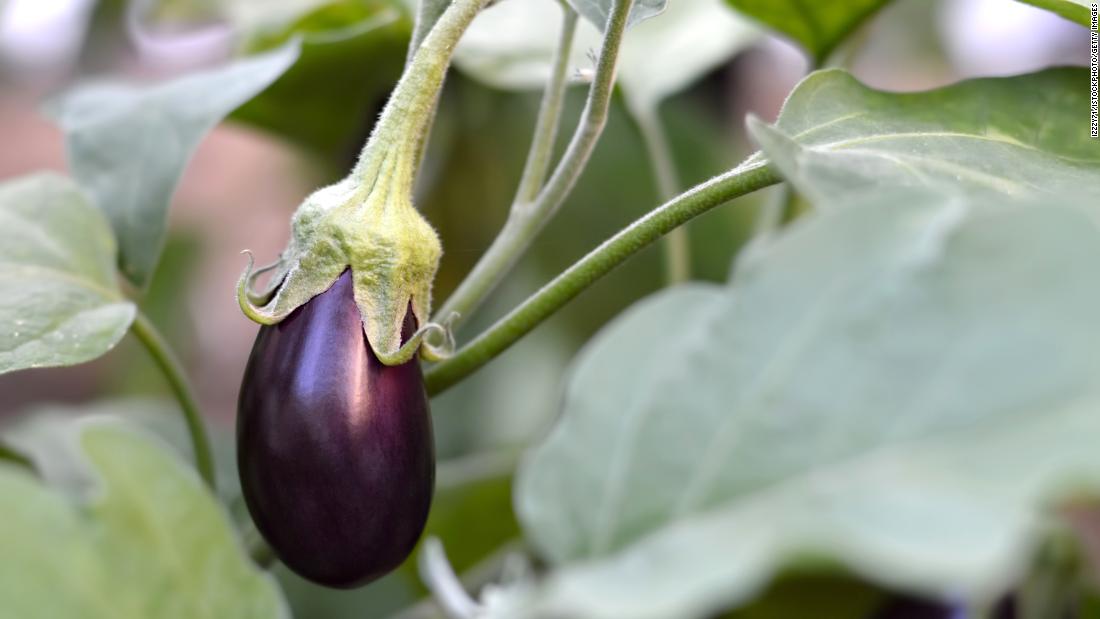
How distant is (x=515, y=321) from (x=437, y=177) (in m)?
0.64

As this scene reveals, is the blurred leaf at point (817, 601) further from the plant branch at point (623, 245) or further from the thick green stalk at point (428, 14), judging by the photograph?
the thick green stalk at point (428, 14)

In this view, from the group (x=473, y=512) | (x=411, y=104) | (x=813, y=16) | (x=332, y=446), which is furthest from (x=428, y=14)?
(x=473, y=512)

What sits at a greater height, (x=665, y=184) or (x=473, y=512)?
(x=665, y=184)

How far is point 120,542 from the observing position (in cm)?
27

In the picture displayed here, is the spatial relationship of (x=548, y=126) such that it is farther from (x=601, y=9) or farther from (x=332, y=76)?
(x=332, y=76)

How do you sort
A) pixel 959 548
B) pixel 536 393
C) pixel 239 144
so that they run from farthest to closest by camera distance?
pixel 239 144 < pixel 536 393 < pixel 959 548

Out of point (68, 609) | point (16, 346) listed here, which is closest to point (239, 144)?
point (16, 346)

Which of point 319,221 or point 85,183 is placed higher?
point 319,221

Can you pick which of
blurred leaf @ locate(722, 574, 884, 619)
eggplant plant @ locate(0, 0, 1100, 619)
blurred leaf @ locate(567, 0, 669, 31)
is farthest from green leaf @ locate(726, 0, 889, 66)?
blurred leaf @ locate(722, 574, 884, 619)

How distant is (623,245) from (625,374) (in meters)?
0.13

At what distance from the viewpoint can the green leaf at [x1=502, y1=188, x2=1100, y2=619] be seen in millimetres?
211

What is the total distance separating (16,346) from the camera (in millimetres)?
421

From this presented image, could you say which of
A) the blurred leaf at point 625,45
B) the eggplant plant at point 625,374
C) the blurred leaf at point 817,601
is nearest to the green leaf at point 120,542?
the eggplant plant at point 625,374

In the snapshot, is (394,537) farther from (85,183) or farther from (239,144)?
(239,144)
